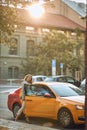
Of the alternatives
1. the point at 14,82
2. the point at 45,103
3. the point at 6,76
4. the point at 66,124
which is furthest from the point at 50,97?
the point at 6,76

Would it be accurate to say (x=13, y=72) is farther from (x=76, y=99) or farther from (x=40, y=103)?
(x=76, y=99)

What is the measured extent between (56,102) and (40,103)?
0.77m

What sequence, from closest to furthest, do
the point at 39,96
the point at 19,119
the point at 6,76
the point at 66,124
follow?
the point at 66,124 < the point at 39,96 < the point at 19,119 < the point at 6,76

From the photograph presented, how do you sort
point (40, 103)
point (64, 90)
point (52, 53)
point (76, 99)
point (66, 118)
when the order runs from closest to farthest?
point (66, 118) < point (76, 99) < point (40, 103) < point (64, 90) < point (52, 53)

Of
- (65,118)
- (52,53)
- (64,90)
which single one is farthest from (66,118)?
(52,53)

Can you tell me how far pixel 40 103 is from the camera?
1504 cm

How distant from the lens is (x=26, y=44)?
70.2 m

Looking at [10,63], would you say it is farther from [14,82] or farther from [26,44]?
[14,82]

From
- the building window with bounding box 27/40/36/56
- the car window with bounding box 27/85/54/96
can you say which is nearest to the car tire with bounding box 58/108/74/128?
the car window with bounding box 27/85/54/96

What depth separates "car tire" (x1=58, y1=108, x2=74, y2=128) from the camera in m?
14.1

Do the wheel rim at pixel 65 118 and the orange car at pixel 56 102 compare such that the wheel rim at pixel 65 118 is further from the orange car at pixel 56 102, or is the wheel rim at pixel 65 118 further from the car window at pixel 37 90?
the car window at pixel 37 90

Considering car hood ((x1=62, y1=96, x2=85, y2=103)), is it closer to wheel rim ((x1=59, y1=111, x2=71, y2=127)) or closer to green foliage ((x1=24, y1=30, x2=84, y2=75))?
wheel rim ((x1=59, y1=111, x2=71, y2=127))

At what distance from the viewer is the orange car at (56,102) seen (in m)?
14.0

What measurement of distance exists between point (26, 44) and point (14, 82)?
42.0 feet
